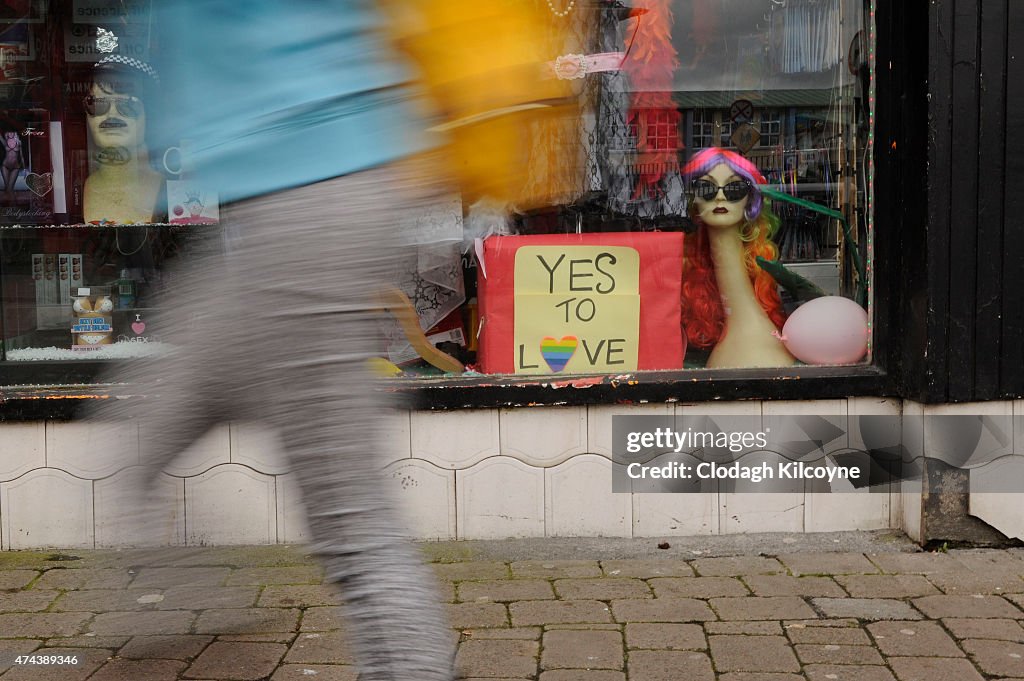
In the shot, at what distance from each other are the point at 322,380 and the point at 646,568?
229 cm

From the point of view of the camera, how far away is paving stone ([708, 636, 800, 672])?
3.12 m

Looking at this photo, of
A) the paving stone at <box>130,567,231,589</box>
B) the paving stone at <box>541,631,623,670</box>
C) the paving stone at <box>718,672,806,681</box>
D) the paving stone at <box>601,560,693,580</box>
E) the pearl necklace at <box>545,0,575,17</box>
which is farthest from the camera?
the pearl necklace at <box>545,0,575,17</box>

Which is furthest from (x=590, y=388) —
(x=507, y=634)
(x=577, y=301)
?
(x=507, y=634)

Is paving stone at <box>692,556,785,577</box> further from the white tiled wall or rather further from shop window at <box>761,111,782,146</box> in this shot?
shop window at <box>761,111,782,146</box>

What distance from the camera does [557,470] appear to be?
14.2 ft

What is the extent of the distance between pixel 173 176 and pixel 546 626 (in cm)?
226

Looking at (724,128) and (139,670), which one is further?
(724,128)

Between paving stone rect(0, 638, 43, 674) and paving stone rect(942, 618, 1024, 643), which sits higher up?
paving stone rect(0, 638, 43, 674)

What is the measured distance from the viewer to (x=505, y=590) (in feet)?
12.4

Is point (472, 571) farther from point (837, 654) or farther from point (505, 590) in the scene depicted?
point (837, 654)

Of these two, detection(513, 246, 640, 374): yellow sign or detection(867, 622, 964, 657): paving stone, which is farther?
detection(513, 246, 640, 374): yellow sign

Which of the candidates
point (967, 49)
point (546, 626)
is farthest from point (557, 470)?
point (967, 49)

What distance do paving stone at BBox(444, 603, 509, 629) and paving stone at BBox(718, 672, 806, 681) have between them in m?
0.72

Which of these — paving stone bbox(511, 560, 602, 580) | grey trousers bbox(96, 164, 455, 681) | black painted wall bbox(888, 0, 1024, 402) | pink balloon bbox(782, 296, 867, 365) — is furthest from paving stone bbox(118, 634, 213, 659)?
black painted wall bbox(888, 0, 1024, 402)
